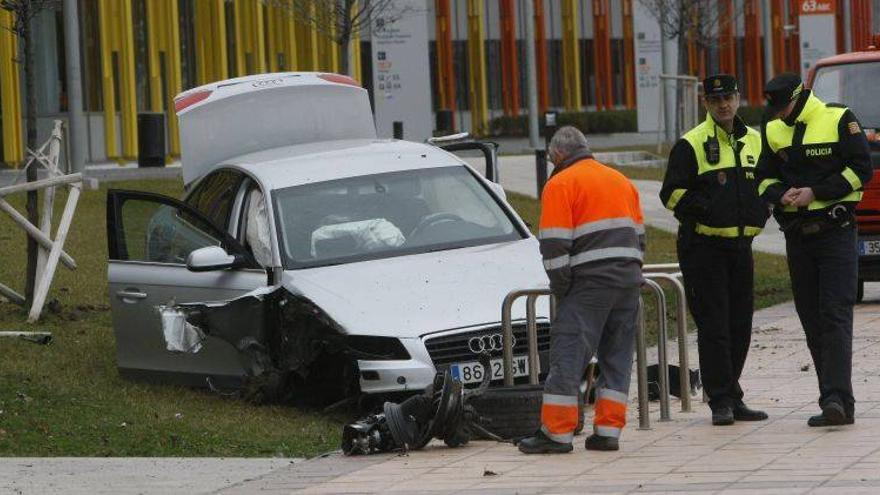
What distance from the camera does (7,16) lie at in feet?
99.1

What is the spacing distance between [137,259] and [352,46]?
25153mm

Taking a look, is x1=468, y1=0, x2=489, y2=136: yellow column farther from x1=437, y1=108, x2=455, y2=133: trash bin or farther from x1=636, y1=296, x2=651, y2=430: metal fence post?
x1=636, y1=296, x2=651, y2=430: metal fence post

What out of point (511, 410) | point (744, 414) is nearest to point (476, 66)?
point (744, 414)

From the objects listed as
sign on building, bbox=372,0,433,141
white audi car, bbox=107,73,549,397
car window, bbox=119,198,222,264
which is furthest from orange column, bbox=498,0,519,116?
car window, bbox=119,198,222,264

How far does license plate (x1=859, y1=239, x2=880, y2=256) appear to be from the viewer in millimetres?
15336

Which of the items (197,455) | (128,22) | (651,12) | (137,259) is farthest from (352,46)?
(197,455)

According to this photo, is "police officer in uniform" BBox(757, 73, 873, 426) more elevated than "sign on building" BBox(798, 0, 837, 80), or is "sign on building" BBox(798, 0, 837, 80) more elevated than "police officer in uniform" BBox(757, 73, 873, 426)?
"sign on building" BBox(798, 0, 837, 80)

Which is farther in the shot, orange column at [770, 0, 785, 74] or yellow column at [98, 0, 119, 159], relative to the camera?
orange column at [770, 0, 785, 74]

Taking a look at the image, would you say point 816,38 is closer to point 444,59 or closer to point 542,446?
point 444,59

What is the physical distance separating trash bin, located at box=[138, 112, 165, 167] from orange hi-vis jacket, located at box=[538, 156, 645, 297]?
22.1 metres

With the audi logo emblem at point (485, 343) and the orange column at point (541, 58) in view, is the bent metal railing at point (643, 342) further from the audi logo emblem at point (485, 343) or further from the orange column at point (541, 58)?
the orange column at point (541, 58)

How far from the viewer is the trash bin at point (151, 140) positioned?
3034 centimetres

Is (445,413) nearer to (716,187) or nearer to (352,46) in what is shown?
(716,187)

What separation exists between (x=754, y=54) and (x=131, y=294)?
4887 centimetres
